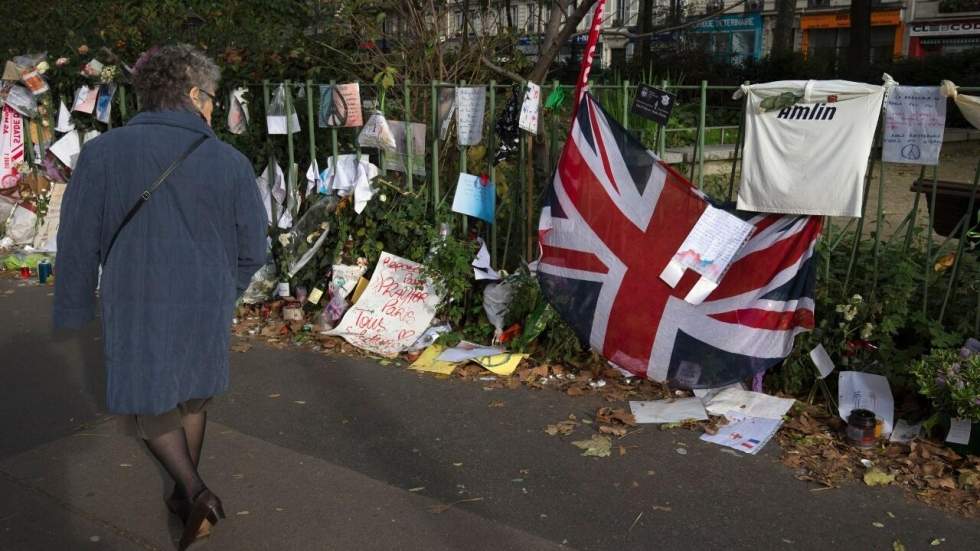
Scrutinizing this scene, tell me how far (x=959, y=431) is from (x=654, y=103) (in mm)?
2273

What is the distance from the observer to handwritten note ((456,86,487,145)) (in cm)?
574

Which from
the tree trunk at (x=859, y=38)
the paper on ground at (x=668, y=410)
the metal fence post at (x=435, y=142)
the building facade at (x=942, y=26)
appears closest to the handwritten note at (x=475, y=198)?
the metal fence post at (x=435, y=142)

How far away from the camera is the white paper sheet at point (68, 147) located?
29.7ft

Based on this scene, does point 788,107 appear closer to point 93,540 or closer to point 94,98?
point 93,540

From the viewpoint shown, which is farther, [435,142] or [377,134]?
[377,134]

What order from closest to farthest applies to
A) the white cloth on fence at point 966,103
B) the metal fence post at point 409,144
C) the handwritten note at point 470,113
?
the white cloth on fence at point 966,103 < the handwritten note at point 470,113 < the metal fence post at point 409,144

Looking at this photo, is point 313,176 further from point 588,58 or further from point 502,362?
point 588,58

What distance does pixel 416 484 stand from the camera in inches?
155

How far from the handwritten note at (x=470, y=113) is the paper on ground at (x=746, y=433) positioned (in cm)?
244

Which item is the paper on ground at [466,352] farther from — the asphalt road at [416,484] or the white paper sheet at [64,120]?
the white paper sheet at [64,120]

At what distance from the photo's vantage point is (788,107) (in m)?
4.50

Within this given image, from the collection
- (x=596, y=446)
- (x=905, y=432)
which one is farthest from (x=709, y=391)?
(x=905, y=432)

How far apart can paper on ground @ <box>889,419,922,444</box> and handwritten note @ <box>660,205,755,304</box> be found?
1.09 metres

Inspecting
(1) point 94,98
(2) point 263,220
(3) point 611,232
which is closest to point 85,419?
(2) point 263,220
